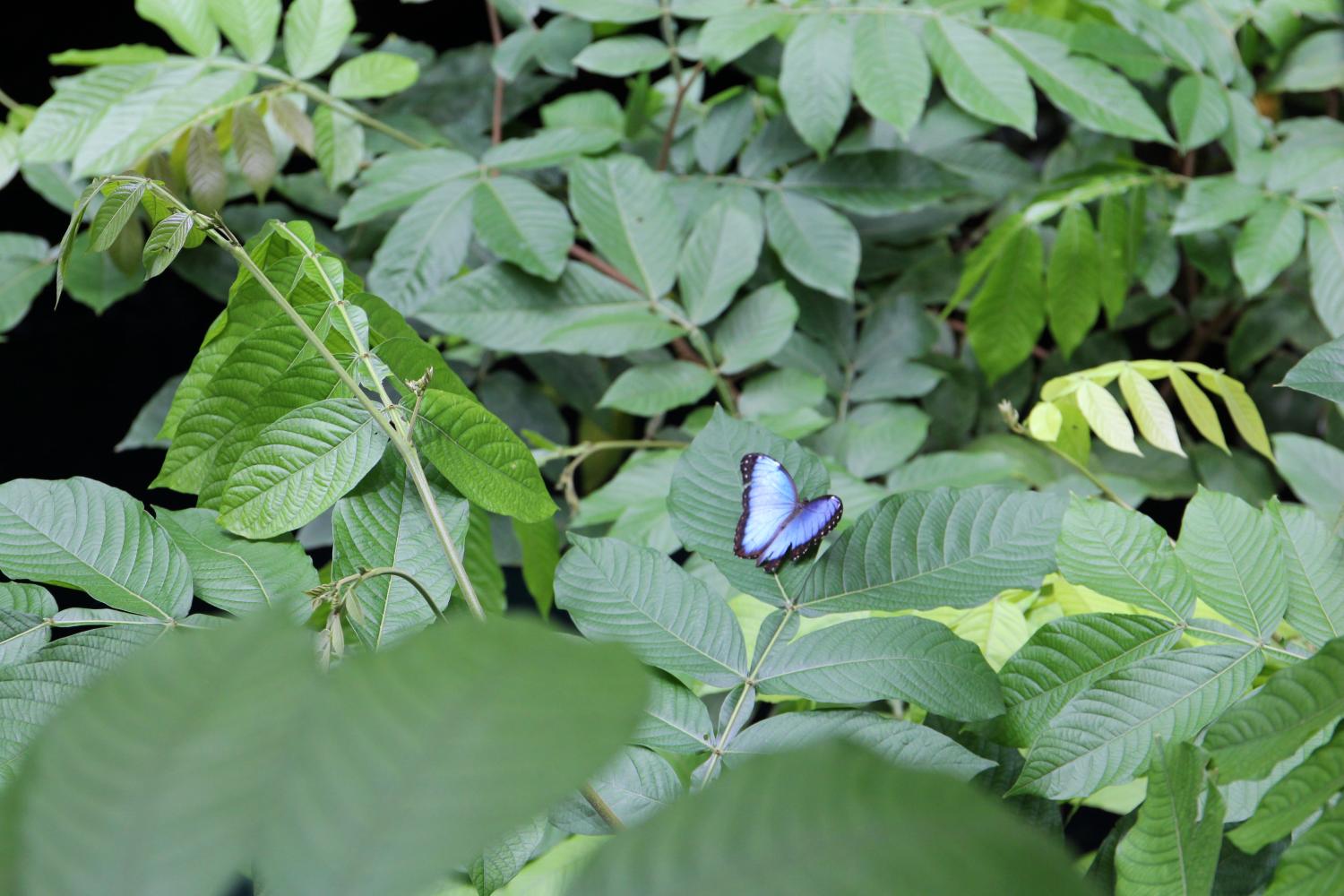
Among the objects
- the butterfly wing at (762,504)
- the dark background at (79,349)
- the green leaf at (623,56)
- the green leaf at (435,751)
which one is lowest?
the dark background at (79,349)

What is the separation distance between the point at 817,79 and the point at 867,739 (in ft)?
2.35

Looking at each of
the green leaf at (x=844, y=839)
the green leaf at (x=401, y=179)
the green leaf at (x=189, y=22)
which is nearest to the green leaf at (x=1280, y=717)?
the green leaf at (x=844, y=839)

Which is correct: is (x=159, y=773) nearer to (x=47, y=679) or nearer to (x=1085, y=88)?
(x=47, y=679)

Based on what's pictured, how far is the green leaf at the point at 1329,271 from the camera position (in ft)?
2.83

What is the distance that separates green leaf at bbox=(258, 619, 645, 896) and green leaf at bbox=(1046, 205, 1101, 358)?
2.92 feet

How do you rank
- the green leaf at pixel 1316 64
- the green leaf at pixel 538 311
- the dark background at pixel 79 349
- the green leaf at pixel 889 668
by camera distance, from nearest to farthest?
1. the green leaf at pixel 889 668
2. the green leaf at pixel 538 311
3. the green leaf at pixel 1316 64
4. the dark background at pixel 79 349

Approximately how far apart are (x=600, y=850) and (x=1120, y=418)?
1.72ft

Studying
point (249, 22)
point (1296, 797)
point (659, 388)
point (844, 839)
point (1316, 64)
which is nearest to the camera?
point (844, 839)

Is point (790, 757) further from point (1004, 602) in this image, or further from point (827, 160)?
point (827, 160)

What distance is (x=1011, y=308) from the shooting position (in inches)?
38.1

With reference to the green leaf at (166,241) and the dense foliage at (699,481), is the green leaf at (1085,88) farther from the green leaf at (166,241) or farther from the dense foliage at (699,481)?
the green leaf at (166,241)

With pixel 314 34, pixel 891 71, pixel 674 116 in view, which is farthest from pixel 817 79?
pixel 314 34

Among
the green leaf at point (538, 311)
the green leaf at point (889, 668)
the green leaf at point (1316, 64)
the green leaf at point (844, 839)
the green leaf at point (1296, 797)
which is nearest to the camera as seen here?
the green leaf at point (844, 839)

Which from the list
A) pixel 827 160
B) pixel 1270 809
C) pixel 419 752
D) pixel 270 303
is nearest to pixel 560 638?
pixel 419 752
